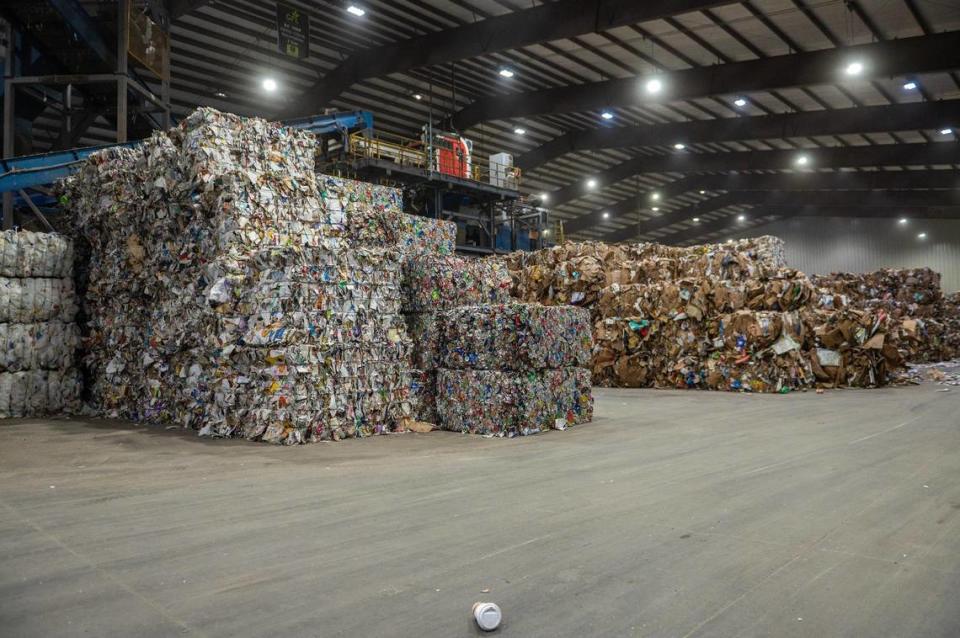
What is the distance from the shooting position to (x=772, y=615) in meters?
2.17

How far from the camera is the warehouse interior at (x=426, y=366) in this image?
2.47m

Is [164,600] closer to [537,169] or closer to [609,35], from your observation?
[609,35]

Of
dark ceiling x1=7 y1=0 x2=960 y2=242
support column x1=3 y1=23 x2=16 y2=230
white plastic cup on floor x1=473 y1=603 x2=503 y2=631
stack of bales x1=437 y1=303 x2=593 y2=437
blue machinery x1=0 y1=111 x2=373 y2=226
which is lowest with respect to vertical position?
white plastic cup on floor x1=473 y1=603 x2=503 y2=631

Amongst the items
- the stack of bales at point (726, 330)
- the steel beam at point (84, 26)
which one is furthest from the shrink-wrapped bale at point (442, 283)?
the steel beam at point (84, 26)

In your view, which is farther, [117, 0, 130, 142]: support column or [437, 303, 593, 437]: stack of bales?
[117, 0, 130, 142]: support column

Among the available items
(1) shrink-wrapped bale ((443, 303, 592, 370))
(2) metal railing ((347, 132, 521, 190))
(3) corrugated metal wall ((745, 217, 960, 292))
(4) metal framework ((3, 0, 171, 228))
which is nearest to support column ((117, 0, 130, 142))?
(4) metal framework ((3, 0, 171, 228))

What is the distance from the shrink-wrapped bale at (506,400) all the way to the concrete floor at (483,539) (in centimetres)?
82

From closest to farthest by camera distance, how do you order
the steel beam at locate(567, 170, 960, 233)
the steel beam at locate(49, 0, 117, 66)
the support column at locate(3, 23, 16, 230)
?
the steel beam at locate(49, 0, 117, 66), the support column at locate(3, 23, 16, 230), the steel beam at locate(567, 170, 960, 233)

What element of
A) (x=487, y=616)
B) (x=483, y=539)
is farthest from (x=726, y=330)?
(x=487, y=616)

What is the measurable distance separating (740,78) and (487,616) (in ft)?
60.1

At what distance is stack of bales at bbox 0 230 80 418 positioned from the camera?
766 centimetres

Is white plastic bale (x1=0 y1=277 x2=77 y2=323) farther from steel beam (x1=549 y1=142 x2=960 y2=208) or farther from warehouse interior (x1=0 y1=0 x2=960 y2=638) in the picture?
steel beam (x1=549 y1=142 x2=960 y2=208)

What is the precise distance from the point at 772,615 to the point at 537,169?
2732 cm

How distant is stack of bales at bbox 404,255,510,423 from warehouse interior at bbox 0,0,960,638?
0.04 m
